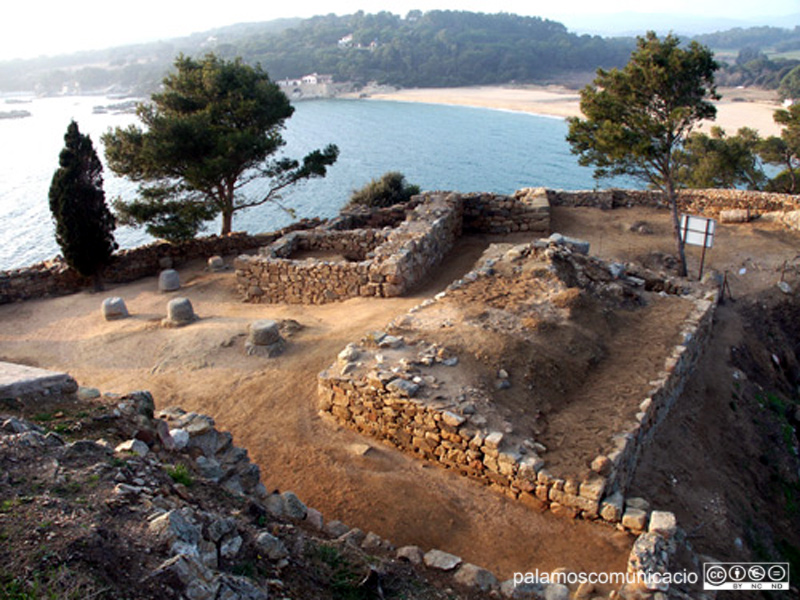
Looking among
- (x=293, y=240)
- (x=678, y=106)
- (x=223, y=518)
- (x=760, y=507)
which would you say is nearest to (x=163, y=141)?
(x=293, y=240)

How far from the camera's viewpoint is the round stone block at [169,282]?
17453mm

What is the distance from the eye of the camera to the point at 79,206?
1742 centimetres

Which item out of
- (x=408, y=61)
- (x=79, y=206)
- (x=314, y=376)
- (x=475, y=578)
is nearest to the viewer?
(x=475, y=578)

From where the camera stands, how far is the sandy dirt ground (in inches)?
268

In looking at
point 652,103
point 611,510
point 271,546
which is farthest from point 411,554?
point 652,103

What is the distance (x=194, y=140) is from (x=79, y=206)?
14.3ft

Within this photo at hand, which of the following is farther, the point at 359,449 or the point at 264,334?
the point at 264,334

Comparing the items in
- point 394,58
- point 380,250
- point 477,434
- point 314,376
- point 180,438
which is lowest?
point 314,376

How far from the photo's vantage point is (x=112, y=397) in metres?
7.15

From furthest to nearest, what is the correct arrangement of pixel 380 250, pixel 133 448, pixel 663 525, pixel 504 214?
pixel 504 214, pixel 380 250, pixel 663 525, pixel 133 448

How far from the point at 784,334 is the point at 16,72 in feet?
523

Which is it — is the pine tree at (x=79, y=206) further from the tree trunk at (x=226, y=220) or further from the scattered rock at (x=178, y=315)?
the scattered rock at (x=178, y=315)

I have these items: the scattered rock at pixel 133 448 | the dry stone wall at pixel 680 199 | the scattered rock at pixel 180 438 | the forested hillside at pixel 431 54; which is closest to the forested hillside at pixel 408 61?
the forested hillside at pixel 431 54

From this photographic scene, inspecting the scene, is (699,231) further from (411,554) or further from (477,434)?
(411,554)
